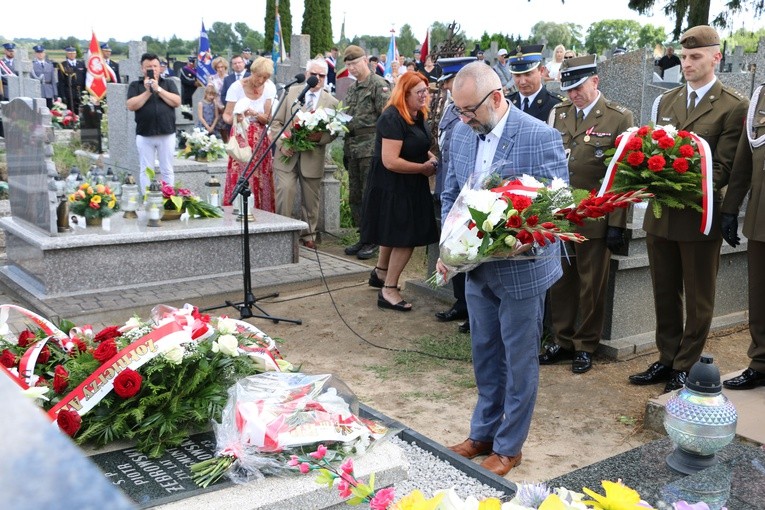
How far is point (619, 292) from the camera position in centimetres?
598

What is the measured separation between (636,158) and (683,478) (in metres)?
2.39

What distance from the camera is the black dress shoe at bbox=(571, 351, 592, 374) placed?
563cm

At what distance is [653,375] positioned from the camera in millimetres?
5348

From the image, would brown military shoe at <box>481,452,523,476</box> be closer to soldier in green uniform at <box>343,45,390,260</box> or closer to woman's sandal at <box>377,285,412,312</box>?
woman's sandal at <box>377,285,412,312</box>

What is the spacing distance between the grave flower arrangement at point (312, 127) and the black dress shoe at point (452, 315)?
2.67 m

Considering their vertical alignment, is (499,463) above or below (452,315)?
above

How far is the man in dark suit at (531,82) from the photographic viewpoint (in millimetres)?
6328

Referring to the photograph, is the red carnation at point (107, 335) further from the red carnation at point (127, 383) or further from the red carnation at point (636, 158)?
the red carnation at point (636, 158)

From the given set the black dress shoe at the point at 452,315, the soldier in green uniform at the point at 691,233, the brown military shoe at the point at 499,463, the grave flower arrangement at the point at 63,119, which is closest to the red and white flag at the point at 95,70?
the grave flower arrangement at the point at 63,119

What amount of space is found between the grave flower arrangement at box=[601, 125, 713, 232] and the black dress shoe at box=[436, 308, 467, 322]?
89.4 inches

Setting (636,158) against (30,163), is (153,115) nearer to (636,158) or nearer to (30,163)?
(30,163)

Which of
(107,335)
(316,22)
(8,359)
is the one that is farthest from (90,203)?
(316,22)

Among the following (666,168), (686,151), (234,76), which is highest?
(234,76)

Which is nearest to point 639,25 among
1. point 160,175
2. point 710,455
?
point 160,175
